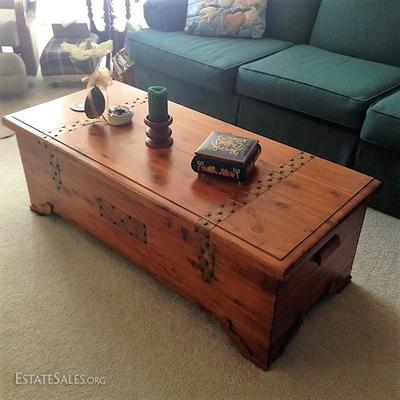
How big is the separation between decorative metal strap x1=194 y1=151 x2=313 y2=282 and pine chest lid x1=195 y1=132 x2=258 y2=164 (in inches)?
3.6

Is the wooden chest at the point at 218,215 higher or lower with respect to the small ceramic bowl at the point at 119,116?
lower

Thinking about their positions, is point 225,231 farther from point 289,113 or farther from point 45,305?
point 289,113

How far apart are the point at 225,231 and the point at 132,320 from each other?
493 millimetres

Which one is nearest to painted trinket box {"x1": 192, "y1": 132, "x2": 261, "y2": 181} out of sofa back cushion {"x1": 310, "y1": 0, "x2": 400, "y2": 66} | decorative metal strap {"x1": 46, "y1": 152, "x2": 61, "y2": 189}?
decorative metal strap {"x1": 46, "y1": 152, "x2": 61, "y2": 189}

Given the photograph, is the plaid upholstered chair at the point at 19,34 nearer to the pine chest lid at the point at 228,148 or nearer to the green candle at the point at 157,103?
the green candle at the point at 157,103

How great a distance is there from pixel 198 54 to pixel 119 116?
0.85 m

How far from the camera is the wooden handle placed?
1.37m

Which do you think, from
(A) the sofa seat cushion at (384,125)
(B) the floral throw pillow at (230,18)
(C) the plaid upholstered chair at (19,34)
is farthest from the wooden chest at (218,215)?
(C) the plaid upholstered chair at (19,34)

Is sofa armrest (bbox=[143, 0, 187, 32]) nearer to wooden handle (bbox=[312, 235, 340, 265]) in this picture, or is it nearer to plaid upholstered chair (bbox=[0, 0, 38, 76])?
plaid upholstered chair (bbox=[0, 0, 38, 76])

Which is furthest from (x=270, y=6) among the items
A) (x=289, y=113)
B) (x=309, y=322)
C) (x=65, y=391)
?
(x=65, y=391)

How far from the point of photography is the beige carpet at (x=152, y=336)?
1.39 meters

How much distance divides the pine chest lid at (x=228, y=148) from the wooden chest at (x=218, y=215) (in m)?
0.08

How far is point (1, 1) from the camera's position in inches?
124

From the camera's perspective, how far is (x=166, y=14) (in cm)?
277
